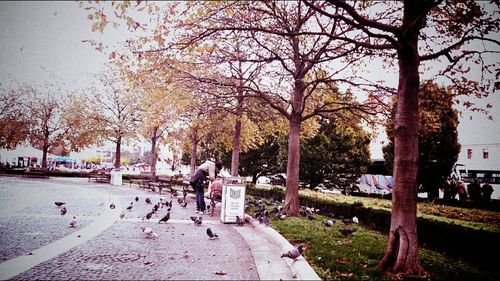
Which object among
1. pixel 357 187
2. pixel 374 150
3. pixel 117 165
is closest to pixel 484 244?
pixel 357 187

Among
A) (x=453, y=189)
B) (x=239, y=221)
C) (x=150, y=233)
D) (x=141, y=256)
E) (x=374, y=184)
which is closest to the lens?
(x=141, y=256)

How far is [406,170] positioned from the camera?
5371 millimetres

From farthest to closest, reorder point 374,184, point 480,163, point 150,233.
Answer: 1. point 374,184
2. point 480,163
3. point 150,233

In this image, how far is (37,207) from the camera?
39.0ft

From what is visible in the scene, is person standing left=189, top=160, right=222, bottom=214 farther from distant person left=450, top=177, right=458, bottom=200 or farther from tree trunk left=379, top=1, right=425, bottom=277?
distant person left=450, top=177, right=458, bottom=200

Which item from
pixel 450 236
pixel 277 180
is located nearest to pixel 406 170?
pixel 450 236

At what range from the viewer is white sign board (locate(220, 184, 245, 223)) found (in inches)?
400

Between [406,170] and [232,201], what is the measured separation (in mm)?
5976

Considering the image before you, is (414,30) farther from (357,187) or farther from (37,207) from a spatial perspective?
(357,187)

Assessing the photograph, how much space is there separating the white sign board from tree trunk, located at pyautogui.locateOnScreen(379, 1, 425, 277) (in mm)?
5438

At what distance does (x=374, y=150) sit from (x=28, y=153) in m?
41.9

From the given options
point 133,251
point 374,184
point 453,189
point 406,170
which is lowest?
point 133,251

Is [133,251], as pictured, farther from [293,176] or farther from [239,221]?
[293,176]

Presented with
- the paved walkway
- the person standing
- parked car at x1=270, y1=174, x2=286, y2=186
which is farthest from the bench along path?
parked car at x1=270, y1=174, x2=286, y2=186
